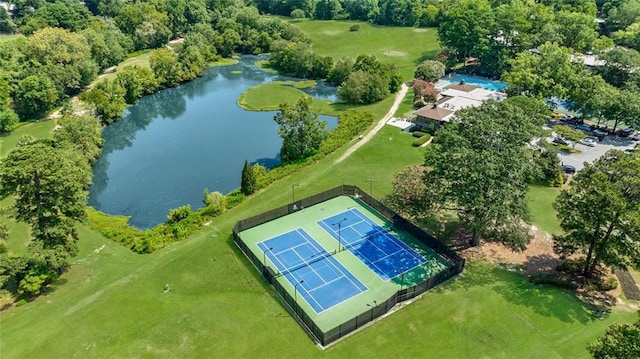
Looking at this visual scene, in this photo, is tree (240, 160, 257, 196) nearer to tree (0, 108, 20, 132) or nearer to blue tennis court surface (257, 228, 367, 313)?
blue tennis court surface (257, 228, 367, 313)

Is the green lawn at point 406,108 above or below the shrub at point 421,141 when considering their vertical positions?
above

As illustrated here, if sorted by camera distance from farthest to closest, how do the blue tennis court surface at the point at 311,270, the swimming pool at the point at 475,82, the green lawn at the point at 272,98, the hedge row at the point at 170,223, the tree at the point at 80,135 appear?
the swimming pool at the point at 475,82 < the green lawn at the point at 272,98 < the tree at the point at 80,135 < the hedge row at the point at 170,223 < the blue tennis court surface at the point at 311,270

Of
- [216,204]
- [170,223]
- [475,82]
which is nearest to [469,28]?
[475,82]

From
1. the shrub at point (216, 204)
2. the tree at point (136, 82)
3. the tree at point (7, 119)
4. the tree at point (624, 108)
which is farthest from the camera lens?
the tree at point (136, 82)

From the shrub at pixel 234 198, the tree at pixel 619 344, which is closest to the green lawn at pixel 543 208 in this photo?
the tree at pixel 619 344

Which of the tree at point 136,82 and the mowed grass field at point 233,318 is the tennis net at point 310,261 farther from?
the tree at point 136,82

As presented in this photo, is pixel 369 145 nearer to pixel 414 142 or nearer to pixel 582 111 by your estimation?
pixel 414 142

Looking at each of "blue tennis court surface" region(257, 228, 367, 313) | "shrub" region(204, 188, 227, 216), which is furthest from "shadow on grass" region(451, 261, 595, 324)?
"shrub" region(204, 188, 227, 216)
